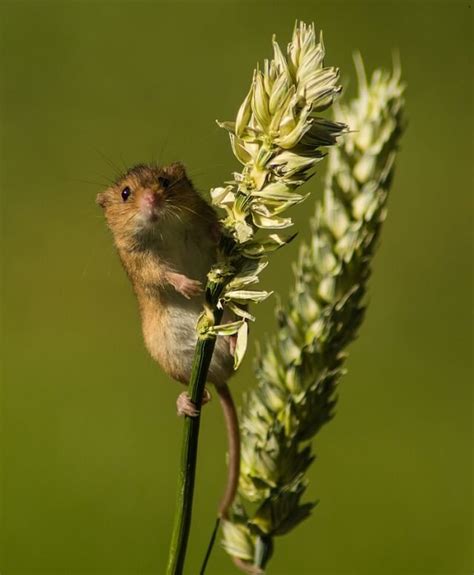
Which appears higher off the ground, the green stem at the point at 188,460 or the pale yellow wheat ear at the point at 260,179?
the pale yellow wheat ear at the point at 260,179

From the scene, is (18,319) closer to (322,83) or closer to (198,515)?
(198,515)

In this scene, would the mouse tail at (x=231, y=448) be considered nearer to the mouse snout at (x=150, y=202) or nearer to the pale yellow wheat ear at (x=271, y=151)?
the mouse snout at (x=150, y=202)

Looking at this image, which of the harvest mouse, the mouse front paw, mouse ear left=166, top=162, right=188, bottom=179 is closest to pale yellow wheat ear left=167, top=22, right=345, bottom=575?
the mouse front paw

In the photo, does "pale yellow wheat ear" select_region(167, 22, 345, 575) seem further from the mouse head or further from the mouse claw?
the mouse head

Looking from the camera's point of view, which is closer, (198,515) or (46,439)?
(198,515)

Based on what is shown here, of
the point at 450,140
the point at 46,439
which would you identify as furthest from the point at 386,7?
the point at 46,439

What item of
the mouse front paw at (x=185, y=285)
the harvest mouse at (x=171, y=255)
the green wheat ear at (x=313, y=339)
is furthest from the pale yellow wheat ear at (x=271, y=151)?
the harvest mouse at (x=171, y=255)

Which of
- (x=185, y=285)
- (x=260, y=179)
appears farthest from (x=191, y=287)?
(x=260, y=179)
